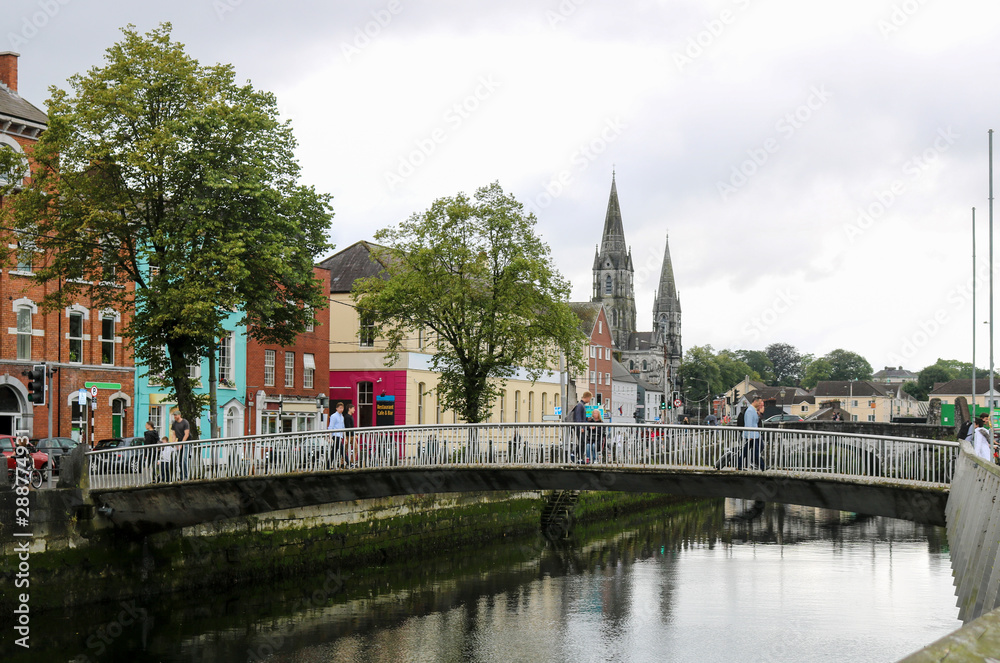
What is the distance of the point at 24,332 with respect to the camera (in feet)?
123

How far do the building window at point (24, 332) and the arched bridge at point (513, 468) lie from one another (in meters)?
14.9

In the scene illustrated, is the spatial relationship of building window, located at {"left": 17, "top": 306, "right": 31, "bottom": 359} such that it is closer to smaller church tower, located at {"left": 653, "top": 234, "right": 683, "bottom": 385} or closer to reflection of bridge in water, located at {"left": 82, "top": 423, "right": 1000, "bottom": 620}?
reflection of bridge in water, located at {"left": 82, "top": 423, "right": 1000, "bottom": 620}

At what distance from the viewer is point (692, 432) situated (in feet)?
72.8

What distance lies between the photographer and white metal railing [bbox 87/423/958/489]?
64.6ft

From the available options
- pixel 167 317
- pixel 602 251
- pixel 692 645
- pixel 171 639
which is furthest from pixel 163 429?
pixel 602 251

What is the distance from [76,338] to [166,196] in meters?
12.2

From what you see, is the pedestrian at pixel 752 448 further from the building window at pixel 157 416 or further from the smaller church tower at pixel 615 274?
the smaller church tower at pixel 615 274

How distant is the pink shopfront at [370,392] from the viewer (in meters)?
57.5

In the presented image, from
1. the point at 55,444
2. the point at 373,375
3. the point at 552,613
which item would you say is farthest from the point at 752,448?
the point at 373,375

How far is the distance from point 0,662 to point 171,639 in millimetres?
3521

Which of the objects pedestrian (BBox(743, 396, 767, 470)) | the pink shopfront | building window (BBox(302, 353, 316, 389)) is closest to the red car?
pedestrian (BBox(743, 396, 767, 470))

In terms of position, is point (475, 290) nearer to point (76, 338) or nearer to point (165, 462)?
point (76, 338)

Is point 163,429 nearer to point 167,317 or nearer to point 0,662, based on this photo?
point 167,317

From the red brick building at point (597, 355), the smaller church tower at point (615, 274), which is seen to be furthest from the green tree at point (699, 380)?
the red brick building at point (597, 355)
